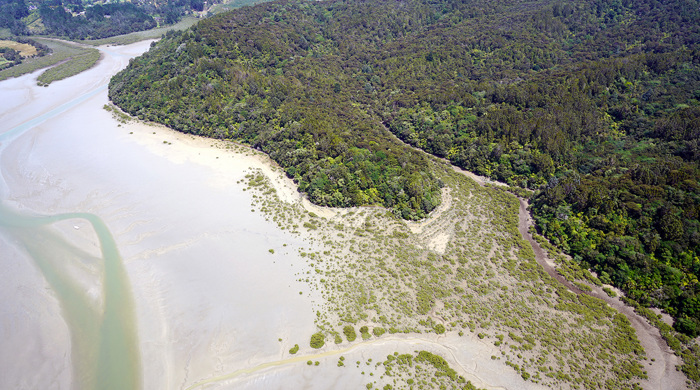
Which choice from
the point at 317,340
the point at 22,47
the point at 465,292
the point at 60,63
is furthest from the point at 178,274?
the point at 22,47

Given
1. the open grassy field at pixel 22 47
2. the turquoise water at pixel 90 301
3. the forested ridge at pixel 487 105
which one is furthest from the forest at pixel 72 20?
the turquoise water at pixel 90 301

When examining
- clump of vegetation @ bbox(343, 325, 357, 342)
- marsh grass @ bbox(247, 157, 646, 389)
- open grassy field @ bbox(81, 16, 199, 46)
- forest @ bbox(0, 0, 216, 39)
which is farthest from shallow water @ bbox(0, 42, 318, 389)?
forest @ bbox(0, 0, 216, 39)

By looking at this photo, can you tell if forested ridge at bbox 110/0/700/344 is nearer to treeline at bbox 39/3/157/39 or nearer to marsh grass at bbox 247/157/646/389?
marsh grass at bbox 247/157/646/389

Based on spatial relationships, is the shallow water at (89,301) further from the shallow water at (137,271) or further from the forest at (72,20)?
the forest at (72,20)

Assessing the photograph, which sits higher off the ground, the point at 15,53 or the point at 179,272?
the point at 15,53

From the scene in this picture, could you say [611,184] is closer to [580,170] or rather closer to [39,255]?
[580,170]

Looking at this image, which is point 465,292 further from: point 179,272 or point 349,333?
point 179,272

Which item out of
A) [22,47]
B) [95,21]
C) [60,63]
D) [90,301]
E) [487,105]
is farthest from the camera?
[95,21]
